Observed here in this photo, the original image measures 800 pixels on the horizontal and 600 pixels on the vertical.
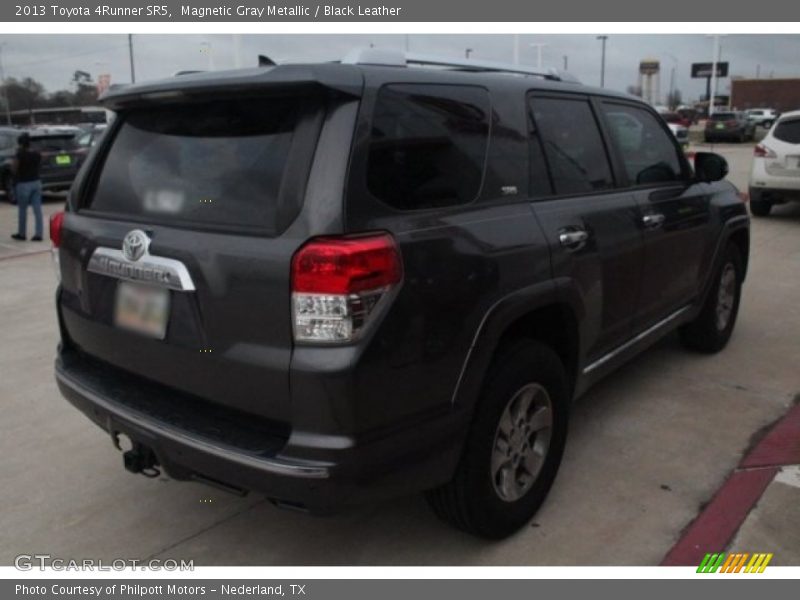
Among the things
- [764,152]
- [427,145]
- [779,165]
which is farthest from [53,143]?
[427,145]

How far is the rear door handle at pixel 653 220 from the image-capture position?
12.7 feet

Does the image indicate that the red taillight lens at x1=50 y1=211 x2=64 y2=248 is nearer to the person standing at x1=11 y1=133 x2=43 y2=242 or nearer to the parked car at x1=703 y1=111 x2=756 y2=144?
the person standing at x1=11 y1=133 x2=43 y2=242

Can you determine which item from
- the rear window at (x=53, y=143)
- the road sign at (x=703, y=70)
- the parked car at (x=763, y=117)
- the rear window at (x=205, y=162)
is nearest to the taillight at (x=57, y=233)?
the rear window at (x=205, y=162)

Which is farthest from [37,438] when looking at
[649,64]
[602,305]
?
[649,64]

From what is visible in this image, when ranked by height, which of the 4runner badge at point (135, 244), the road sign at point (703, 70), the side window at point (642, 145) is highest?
the road sign at point (703, 70)

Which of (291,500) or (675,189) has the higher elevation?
(675,189)

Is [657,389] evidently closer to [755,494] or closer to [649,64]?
[755,494]

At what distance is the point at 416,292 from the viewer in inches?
92.8

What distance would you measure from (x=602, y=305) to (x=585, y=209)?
0.47 meters

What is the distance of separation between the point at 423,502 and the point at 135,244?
66.3 inches

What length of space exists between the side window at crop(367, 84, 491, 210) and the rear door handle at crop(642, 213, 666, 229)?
1.37 metres

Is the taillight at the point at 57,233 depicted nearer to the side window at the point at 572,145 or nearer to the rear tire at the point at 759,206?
the side window at the point at 572,145

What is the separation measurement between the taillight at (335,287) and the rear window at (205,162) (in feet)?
0.72

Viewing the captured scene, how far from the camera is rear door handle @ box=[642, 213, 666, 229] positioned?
386 centimetres
